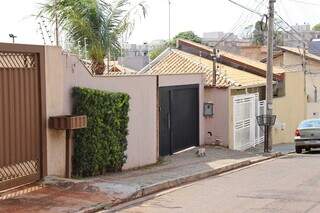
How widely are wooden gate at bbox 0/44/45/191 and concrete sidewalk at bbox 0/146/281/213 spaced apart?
34 centimetres

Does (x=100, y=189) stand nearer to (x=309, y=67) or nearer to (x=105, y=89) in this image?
(x=105, y=89)

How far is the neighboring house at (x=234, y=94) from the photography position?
2270 centimetres

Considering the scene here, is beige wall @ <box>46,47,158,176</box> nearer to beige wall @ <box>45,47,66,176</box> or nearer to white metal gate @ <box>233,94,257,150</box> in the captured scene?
beige wall @ <box>45,47,66,176</box>

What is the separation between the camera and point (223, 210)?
9719 millimetres

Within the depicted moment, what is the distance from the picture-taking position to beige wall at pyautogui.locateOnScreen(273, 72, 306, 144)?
32.2 metres

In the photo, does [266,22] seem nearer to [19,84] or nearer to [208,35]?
[19,84]

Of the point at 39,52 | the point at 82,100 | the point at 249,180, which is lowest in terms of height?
the point at 249,180

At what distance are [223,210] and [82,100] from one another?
4.40 metres

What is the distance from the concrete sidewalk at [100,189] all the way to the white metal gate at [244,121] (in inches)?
289

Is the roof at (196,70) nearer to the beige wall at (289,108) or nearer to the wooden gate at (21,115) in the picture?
the beige wall at (289,108)

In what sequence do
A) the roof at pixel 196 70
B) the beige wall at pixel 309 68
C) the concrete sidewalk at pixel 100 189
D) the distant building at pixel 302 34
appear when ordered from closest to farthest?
the concrete sidewalk at pixel 100 189, the roof at pixel 196 70, the beige wall at pixel 309 68, the distant building at pixel 302 34

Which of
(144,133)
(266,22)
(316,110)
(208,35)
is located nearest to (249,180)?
(144,133)

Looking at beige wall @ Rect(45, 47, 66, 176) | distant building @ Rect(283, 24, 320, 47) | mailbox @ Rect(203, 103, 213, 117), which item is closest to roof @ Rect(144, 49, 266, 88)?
mailbox @ Rect(203, 103, 213, 117)

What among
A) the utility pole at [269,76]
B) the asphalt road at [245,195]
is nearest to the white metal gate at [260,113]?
the utility pole at [269,76]
